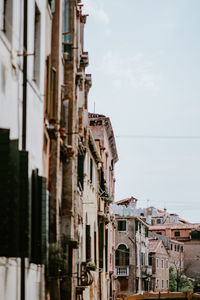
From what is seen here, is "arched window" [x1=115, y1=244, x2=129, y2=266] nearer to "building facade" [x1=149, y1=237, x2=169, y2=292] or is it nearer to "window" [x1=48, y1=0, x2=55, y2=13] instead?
"building facade" [x1=149, y1=237, x2=169, y2=292]

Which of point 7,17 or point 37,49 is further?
point 37,49

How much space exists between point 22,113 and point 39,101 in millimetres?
1810

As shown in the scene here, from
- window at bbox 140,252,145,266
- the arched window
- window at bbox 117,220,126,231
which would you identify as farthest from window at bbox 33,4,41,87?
window at bbox 140,252,145,266

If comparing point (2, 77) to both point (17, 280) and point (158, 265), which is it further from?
point (158, 265)

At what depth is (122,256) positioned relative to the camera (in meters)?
60.4

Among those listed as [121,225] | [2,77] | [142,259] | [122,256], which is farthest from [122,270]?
[2,77]

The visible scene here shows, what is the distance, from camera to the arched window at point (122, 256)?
197 feet

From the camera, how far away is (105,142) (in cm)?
4109

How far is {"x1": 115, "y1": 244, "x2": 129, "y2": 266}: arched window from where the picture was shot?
60.0 m

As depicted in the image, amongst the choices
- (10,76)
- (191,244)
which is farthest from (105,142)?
(191,244)

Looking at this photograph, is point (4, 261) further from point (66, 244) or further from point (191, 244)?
point (191, 244)

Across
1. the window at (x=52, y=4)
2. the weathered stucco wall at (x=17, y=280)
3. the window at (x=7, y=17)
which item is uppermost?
the window at (x=52, y=4)

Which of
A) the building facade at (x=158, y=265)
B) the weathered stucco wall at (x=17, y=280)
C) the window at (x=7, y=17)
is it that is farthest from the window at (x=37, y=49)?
the building facade at (x=158, y=265)

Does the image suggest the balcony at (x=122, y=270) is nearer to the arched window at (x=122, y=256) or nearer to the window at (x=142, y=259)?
the arched window at (x=122, y=256)
